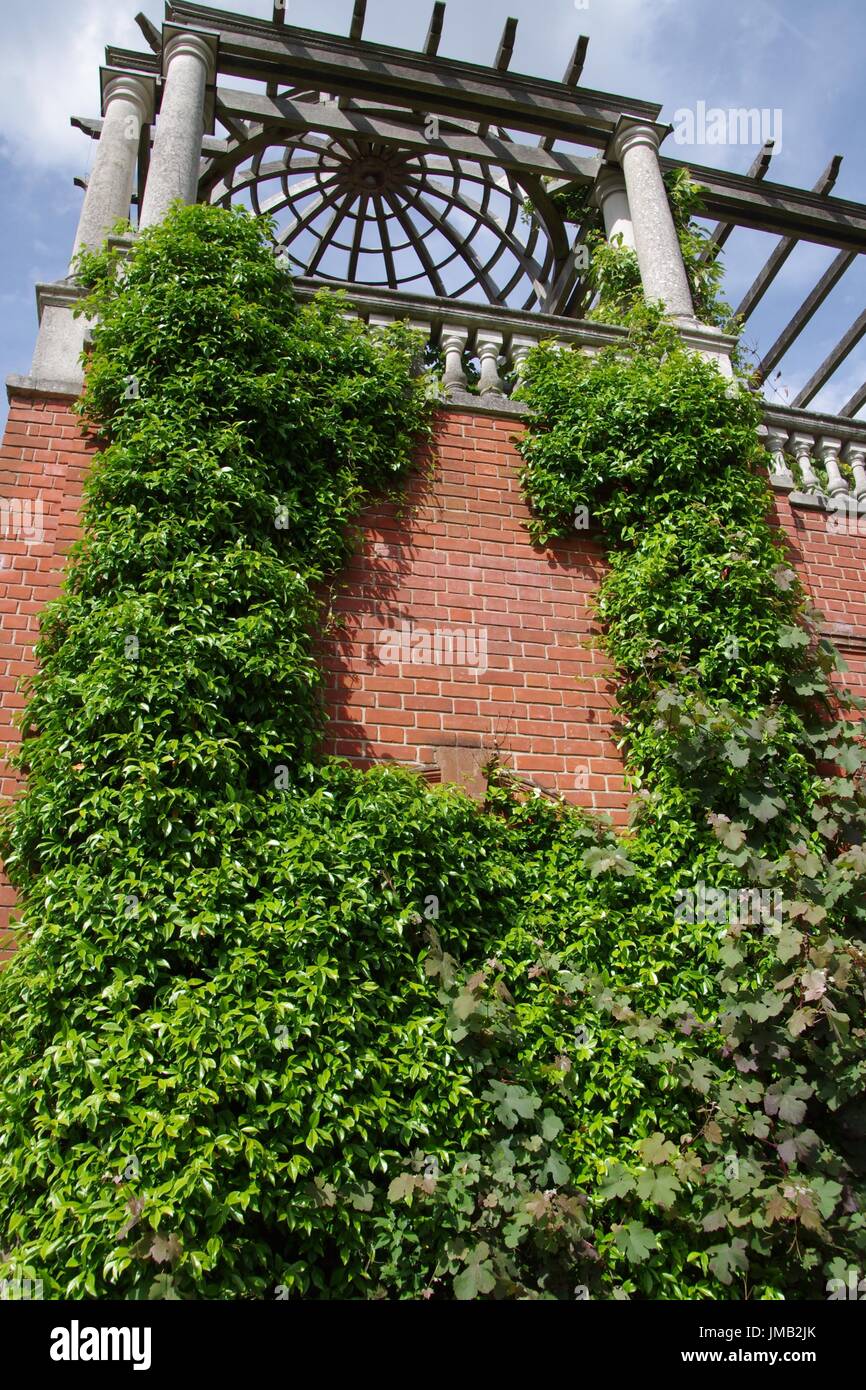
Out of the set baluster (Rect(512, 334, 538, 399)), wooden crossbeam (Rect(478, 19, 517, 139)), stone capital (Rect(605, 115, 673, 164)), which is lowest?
baluster (Rect(512, 334, 538, 399))

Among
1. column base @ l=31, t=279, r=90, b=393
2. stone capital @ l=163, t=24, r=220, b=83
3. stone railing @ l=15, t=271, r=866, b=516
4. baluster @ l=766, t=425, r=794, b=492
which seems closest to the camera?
column base @ l=31, t=279, r=90, b=393

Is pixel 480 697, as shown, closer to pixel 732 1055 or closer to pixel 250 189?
pixel 732 1055

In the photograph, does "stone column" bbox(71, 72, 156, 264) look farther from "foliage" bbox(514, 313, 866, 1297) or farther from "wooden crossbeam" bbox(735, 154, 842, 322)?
"wooden crossbeam" bbox(735, 154, 842, 322)

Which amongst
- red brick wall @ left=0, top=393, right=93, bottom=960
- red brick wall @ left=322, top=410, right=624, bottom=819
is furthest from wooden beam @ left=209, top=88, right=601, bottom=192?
red brick wall @ left=0, top=393, right=93, bottom=960

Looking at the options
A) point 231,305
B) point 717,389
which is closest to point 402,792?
point 231,305

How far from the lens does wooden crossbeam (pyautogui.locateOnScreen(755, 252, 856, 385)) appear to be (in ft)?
30.9

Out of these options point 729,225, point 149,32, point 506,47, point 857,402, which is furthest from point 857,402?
point 149,32

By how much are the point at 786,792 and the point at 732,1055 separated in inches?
55.2

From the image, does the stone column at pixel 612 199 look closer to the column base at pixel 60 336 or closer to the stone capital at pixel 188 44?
the stone capital at pixel 188 44

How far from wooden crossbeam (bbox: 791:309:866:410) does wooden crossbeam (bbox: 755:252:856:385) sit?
0.50 metres

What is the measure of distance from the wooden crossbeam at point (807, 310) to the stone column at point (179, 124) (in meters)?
5.40

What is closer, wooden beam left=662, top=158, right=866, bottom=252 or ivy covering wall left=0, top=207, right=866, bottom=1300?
ivy covering wall left=0, top=207, right=866, bottom=1300

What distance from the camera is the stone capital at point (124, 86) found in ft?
23.8

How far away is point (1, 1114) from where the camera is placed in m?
3.46
